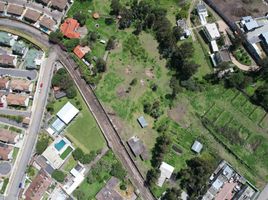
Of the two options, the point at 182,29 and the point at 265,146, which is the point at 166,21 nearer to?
the point at 182,29

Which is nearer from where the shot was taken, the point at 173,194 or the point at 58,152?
the point at 173,194

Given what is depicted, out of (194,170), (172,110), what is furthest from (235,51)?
(194,170)

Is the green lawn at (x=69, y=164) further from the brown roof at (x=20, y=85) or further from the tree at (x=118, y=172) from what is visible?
the brown roof at (x=20, y=85)

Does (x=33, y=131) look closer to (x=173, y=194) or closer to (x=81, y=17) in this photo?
(x=81, y=17)

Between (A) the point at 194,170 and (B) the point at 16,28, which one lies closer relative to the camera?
(A) the point at 194,170

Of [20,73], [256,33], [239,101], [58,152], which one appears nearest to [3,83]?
[20,73]

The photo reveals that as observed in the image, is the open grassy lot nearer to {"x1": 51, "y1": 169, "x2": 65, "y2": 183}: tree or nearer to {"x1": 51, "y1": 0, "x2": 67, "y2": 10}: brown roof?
{"x1": 51, "y1": 169, "x2": 65, "y2": 183}: tree

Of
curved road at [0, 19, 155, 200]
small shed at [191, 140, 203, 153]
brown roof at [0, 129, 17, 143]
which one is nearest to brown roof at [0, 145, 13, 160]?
brown roof at [0, 129, 17, 143]
